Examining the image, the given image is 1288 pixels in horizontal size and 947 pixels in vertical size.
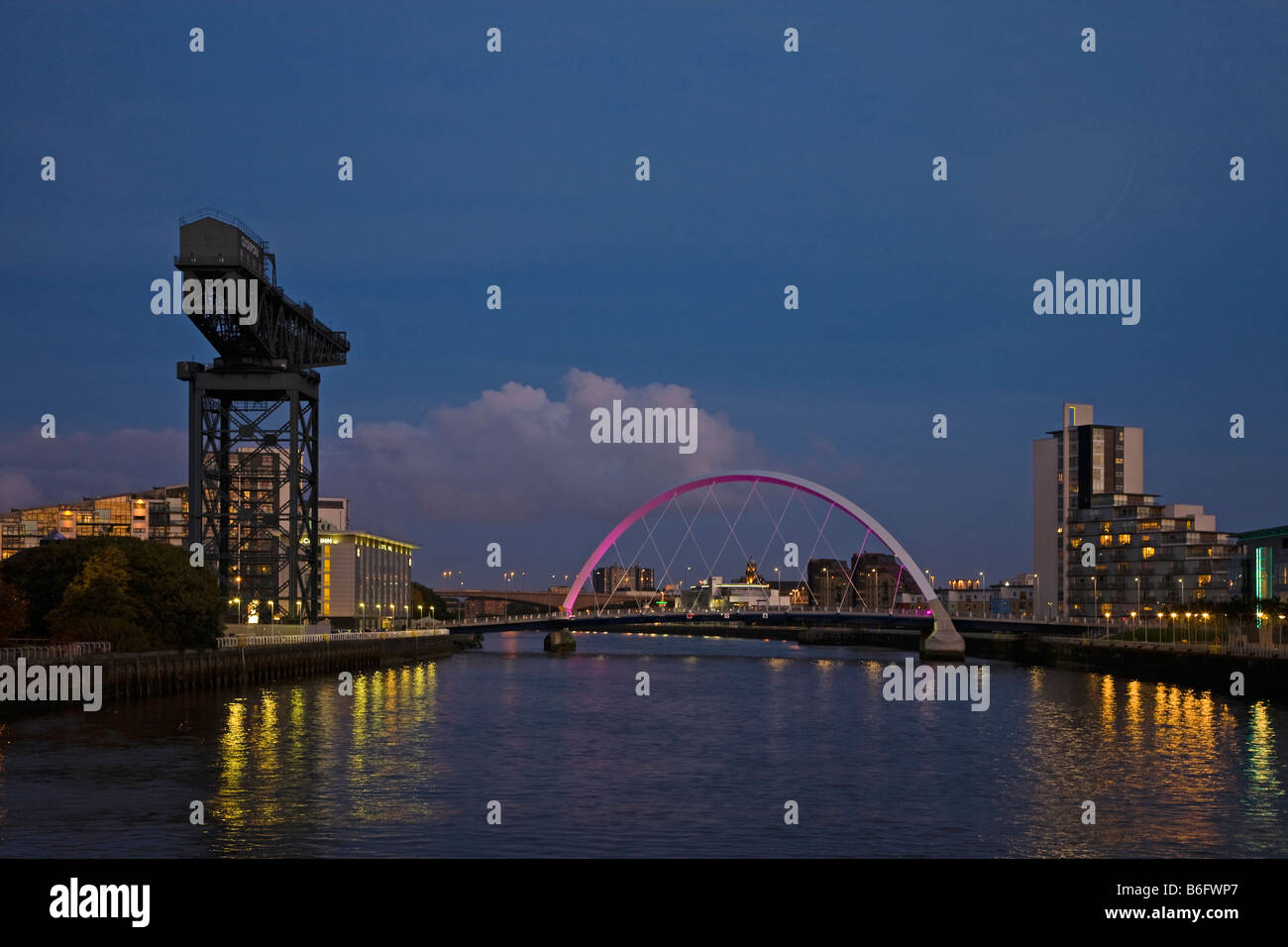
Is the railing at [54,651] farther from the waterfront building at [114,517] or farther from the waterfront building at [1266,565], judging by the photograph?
the waterfront building at [114,517]

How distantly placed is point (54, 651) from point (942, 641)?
228 feet

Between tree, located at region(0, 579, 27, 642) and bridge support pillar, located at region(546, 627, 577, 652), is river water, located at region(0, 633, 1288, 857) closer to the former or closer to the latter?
tree, located at region(0, 579, 27, 642)

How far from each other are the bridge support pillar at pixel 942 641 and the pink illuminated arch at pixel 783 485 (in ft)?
0.62

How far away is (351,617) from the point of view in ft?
488

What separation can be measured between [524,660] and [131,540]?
48.0m

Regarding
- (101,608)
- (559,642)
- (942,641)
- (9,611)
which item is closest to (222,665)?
(101,608)

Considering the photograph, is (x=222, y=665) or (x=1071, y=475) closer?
(x=222, y=665)

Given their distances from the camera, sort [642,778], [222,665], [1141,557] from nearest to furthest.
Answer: [642,778], [222,665], [1141,557]

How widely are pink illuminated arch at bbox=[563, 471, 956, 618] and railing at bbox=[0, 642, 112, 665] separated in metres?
64.5

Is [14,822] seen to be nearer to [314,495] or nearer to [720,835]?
[720,835]

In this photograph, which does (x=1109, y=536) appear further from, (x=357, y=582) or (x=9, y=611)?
(x=9, y=611)

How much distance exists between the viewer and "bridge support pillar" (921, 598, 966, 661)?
336 feet

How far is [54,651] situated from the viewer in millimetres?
50844
